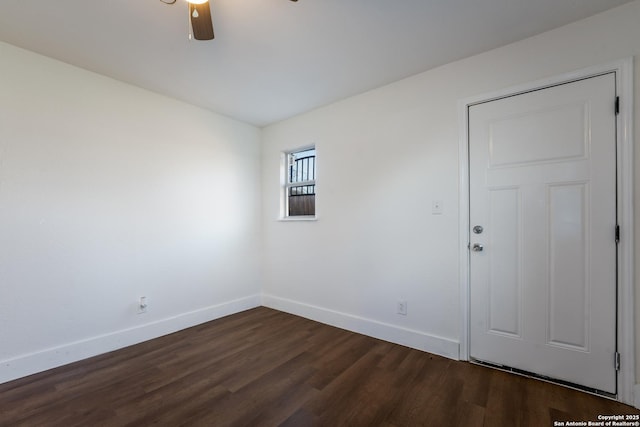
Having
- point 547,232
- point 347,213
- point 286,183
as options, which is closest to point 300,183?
point 286,183

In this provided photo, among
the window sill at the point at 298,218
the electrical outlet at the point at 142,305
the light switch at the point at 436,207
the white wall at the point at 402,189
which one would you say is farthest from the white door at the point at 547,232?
the electrical outlet at the point at 142,305

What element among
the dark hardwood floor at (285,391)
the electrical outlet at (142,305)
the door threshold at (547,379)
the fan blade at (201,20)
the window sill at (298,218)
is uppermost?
the fan blade at (201,20)

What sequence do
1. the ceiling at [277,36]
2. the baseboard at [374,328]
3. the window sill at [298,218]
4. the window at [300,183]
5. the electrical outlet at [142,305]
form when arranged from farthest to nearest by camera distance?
the window at [300,183] < the window sill at [298,218] < the electrical outlet at [142,305] < the baseboard at [374,328] < the ceiling at [277,36]

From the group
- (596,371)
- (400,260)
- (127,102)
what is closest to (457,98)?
(400,260)

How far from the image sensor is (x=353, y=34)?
2023mm

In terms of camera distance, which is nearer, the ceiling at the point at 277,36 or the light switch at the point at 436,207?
the ceiling at the point at 277,36

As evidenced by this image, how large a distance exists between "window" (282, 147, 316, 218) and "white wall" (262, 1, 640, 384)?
0.77ft

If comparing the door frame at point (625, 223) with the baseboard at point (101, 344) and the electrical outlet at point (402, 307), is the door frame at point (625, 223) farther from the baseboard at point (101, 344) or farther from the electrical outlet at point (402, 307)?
the baseboard at point (101, 344)

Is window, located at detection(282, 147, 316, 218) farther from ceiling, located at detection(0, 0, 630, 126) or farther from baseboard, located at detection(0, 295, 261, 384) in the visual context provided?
baseboard, located at detection(0, 295, 261, 384)

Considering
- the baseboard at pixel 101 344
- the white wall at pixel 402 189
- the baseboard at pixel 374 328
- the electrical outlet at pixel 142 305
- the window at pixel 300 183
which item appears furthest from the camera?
the window at pixel 300 183

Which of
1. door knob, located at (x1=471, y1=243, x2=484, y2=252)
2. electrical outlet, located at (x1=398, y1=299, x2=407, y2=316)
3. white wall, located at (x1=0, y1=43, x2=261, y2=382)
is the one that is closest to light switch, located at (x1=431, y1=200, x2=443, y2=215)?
door knob, located at (x1=471, y1=243, x2=484, y2=252)

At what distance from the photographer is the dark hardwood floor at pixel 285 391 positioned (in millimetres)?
1649

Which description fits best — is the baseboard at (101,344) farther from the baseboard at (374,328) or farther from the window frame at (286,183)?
the window frame at (286,183)

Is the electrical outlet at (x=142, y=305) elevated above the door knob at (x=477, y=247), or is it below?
below
